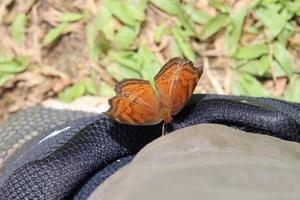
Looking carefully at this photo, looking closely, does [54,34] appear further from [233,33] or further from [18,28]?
[233,33]

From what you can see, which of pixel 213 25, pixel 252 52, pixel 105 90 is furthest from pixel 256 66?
pixel 105 90

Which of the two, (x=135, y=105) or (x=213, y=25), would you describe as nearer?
(x=135, y=105)

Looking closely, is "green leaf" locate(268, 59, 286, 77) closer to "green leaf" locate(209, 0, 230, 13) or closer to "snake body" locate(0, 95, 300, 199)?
"green leaf" locate(209, 0, 230, 13)

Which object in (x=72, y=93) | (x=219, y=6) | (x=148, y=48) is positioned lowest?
(x=72, y=93)

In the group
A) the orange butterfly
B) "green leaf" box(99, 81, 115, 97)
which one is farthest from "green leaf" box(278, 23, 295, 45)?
the orange butterfly

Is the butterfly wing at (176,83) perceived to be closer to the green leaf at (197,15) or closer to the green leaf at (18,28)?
the green leaf at (197,15)

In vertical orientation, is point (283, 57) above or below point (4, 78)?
above
